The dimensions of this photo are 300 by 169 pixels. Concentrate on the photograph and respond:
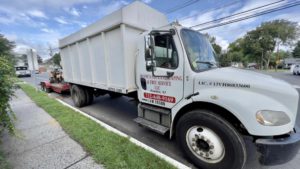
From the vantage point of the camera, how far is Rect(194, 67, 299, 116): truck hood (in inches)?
77.0

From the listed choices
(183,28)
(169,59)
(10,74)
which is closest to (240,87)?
(169,59)

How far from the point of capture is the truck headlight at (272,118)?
1.92 m

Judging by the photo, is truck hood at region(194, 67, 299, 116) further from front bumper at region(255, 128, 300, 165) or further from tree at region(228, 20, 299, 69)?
tree at region(228, 20, 299, 69)

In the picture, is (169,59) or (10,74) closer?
(169,59)

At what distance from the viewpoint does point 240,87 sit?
2.14 m

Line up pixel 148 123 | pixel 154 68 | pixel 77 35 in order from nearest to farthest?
pixel 154 68 < pixel 148 123 < pixel 77 35

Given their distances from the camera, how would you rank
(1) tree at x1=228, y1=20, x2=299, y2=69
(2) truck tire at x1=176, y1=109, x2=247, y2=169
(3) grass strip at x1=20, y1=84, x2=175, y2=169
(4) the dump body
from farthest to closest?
(1) tree at x1=228, y1=20, x2=299, y2=69, (4) the dump body, (3) grass strip at x1=20, y1=84, x2=175, y2=169, (2) truck tire at x1=176, y1=109, x2=247, y2=169

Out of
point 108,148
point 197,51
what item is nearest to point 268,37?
point 197,51

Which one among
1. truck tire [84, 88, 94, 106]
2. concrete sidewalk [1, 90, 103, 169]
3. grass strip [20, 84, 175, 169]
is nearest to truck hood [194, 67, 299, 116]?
grass strip [20, 84, 175, 169]

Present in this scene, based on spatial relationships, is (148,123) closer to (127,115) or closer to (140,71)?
(140,71)

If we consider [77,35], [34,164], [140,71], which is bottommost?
[34,164]

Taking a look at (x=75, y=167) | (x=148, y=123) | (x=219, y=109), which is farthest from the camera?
(x=148, y=123)

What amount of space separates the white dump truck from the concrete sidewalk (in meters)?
1.51

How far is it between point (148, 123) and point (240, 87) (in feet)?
6.61
